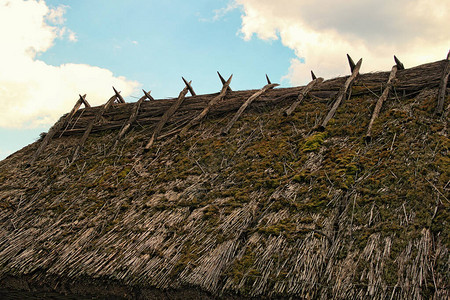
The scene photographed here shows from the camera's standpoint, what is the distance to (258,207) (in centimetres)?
466

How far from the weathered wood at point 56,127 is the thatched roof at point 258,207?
83 cm

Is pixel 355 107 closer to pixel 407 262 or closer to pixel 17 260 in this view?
pixel 407 262

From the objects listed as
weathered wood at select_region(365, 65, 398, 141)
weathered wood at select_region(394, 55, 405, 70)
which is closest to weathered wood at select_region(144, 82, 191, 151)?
weathered wood at select_region(365, 65, 398, 141)

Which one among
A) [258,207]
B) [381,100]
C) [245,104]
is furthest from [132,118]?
[381,100]

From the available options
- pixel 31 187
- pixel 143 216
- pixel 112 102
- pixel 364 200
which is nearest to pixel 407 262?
pixel 364 200

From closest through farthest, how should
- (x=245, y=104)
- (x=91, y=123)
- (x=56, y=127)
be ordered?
(x=245, y=104) → (x=91, y=123) → (x=56, y=127)

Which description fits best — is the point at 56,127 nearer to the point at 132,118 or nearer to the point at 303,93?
the point at 132,118

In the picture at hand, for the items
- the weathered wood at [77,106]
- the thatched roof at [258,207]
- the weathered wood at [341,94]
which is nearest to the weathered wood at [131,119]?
the thatched roof at [258,207]

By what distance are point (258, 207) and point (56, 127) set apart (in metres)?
7.40

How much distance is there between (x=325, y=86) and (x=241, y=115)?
181 centimetres

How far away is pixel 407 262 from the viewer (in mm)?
3316

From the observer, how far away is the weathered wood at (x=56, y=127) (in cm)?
898

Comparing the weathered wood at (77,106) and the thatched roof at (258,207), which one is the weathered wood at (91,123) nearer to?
the thatched roof at (258,207)

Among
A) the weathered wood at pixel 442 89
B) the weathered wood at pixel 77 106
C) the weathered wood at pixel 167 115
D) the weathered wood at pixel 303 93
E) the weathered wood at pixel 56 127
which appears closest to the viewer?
the weathered wood at pixel 442 89
